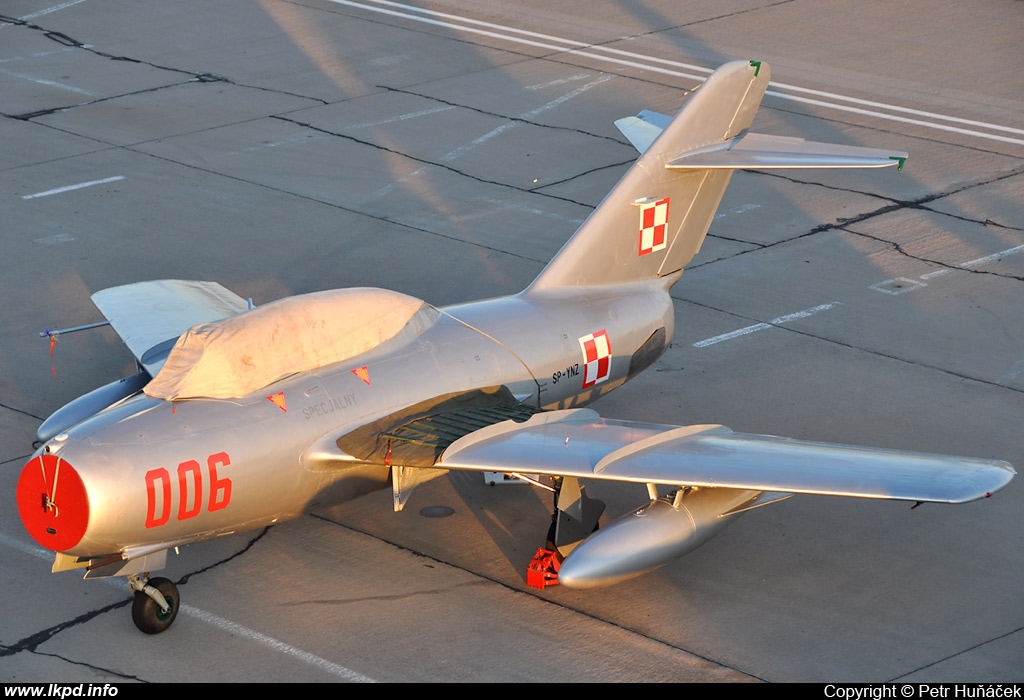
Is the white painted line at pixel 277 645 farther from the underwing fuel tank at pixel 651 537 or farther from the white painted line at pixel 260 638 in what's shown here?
the underwing fuel tank at pixel 651 537

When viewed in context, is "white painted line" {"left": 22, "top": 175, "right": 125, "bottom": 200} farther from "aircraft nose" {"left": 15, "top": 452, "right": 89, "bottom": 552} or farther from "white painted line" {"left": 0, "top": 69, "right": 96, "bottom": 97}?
"aircraft nose" {"left": 15, "top": 452, "right": 89, "bottom": 552}

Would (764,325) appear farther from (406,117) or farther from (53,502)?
(53,502)

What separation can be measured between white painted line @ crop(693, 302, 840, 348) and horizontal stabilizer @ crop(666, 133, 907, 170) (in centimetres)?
330

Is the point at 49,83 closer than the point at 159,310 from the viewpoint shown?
No

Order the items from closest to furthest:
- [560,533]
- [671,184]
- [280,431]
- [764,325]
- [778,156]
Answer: [280,431] → [560,533] → [778,156] → [671,184] → [764,325]

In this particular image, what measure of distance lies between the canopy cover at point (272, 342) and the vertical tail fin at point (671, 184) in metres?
2.39

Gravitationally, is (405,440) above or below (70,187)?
above

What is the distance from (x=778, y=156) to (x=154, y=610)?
7866mm

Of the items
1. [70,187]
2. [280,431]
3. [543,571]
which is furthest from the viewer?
[70,187]

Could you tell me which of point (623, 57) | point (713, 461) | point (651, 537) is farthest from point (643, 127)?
point (623, 57)

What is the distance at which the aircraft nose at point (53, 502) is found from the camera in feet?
35.4

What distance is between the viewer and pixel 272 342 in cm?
1204

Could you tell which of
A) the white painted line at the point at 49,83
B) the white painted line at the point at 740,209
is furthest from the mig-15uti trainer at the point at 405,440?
the white painted line at the point at 49,83

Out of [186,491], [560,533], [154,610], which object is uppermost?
[186,491]
